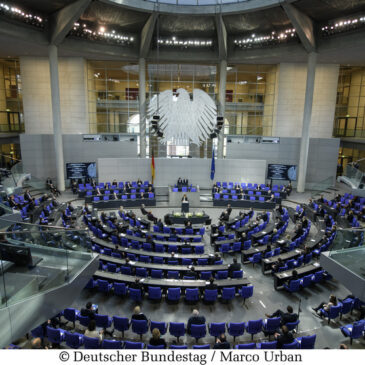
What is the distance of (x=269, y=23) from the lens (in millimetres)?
22438

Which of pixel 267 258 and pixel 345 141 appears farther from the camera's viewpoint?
pixel 345 141

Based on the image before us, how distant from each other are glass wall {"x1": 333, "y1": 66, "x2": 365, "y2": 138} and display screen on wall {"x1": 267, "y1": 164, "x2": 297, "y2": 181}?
7.59 metres

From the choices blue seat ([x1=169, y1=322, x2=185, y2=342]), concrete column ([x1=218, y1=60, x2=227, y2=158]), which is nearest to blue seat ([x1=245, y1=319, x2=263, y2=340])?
blue seat ([x1=169, y1=322, x2=185, y2=342])

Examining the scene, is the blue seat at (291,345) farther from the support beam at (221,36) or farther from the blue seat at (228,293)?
the support beam at (221,36)

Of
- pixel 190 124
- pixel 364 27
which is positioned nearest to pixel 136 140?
pixel 190 124

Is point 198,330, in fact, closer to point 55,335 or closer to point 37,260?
point 55,335

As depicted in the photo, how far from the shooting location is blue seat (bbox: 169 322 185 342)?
7.39 meters

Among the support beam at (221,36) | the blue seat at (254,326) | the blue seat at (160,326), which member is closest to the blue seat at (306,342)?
the blue seat at (254,326)

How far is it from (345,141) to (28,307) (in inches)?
1156

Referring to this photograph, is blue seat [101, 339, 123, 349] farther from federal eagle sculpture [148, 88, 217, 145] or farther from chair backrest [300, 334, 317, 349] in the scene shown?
federal eagle sculpture [148, 88, 217, 145]

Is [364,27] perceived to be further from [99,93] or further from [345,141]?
[99,93]

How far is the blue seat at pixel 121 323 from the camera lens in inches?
297

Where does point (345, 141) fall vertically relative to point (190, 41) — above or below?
below

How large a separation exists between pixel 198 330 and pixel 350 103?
2919 cm
